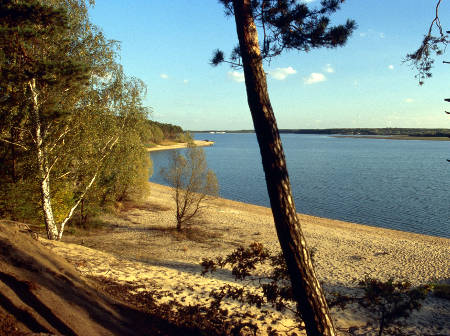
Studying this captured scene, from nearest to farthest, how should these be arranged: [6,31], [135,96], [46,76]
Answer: [6,31] < [46,76] < [135,96]

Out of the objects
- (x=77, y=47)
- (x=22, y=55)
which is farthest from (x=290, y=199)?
(x=77, y=47)

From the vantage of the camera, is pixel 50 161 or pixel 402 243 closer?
pixel 50 161

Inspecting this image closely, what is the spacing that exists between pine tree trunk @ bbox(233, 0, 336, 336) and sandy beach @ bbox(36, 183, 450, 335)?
8.82 feet

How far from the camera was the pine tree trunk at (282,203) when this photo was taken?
16.0 feet

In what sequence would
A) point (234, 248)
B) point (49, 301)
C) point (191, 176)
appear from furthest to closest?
point (191, 176)
point (234, 248)
point (49, 301)

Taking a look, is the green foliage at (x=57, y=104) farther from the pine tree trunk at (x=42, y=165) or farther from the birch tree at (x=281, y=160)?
the birch tree at (x=281, y=160)

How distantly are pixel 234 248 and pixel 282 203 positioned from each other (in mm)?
12941

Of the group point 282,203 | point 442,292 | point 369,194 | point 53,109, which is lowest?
point 369,194

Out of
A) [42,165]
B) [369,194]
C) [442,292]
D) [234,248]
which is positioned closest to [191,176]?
[234,248]

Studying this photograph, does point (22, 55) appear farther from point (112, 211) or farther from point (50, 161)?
point (112, 211)

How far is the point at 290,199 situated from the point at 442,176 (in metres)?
62.8

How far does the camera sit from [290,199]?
500 cm

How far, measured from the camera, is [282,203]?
4949 millimetres

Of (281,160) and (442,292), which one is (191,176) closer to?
(442,292)
